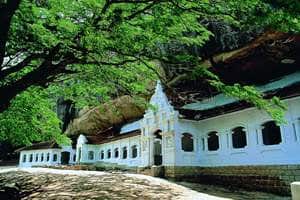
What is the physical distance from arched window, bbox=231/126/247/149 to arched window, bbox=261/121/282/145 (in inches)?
61.4

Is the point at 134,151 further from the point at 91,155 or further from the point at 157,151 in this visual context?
the point at 91,155

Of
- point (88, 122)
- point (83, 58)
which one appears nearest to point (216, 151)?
point (83, 58)

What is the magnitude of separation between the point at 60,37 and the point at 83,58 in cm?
133

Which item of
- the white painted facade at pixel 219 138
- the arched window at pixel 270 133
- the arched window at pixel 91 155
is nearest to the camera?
the white painted facade at pixel 219 138

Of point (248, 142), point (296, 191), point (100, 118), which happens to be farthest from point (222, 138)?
point (100, 118)

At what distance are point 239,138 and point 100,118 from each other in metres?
22.1

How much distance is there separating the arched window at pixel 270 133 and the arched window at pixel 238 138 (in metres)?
1.56

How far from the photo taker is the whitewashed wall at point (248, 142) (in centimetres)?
1434

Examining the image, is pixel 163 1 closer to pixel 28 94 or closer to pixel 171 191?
pixel 171 191

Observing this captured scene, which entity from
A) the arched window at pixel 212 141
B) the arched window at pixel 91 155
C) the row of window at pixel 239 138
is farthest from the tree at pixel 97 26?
the arched window at pixel 91 155

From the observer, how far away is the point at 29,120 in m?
15.0

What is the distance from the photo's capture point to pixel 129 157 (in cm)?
2673

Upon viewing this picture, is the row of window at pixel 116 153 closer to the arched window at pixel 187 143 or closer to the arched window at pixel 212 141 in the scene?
the arched window at pixel 187 143

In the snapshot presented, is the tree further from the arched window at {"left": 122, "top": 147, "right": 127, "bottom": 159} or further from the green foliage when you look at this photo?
the arched window at {"left": 122, "top": 147, "right": 127, "bottom": 159}
